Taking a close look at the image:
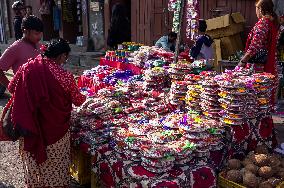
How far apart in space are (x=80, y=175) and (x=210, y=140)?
→ 5.47ft

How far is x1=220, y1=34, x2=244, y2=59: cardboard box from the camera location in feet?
26.6

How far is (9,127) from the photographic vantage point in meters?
3.39

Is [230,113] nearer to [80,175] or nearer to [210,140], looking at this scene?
[210,140]

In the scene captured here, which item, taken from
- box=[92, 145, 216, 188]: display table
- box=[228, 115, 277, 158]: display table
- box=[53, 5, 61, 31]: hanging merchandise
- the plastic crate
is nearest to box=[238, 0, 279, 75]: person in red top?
box=[228, 115, 277, 158]: display table

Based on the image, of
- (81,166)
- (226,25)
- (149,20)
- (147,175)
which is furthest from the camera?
(149,20)

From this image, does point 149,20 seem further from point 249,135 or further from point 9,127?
point 9,127

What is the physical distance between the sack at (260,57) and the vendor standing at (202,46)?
1866 millimetres

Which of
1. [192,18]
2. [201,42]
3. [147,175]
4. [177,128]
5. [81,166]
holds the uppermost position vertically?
[192,18]

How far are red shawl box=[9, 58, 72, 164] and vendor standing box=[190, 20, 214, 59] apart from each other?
3.60 metres

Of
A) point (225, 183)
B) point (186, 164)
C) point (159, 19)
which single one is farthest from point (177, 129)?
point (159, 19)

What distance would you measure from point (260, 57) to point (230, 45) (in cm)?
348

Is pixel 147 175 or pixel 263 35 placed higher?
pixel 263 35

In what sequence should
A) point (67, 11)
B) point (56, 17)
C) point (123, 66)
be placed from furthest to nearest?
1. point (56, 17)
2. point (67, 11)
3. point (123, 66)

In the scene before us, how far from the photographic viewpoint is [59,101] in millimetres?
3359
